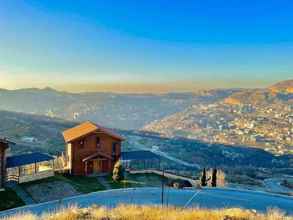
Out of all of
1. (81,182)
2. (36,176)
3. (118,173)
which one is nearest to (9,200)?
(36,176)

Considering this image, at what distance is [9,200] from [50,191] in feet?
14.0

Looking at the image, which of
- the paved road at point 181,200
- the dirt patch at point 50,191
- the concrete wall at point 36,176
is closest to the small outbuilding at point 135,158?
the concrete wall at point 36,176

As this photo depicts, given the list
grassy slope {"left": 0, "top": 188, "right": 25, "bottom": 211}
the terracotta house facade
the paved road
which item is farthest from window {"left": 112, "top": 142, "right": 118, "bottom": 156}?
the paved road

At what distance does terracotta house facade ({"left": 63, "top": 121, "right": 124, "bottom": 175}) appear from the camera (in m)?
41.4

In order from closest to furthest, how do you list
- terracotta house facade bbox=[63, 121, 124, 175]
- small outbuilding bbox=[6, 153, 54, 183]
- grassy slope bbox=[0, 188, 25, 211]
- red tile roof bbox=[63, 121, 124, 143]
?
grassy slope bbox=[0, 188, 25, 211] < small outbuilding bbox=[6, 153, 54, 183] < terracotta house facade bbox=[63, 121, 124, 175] < red tile roof bbox=[63, 121, 124, 143]

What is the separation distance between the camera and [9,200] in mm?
29656

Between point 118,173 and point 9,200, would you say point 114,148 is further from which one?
point 9,200

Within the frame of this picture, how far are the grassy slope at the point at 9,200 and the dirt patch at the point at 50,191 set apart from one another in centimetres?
141

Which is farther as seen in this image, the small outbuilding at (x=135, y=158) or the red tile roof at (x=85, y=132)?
the small outbuilding at (x=135, y=158)

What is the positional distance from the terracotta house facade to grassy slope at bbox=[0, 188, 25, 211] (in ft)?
33.3

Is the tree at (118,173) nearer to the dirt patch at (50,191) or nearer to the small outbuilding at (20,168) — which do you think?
the dirt patch at (50,191)

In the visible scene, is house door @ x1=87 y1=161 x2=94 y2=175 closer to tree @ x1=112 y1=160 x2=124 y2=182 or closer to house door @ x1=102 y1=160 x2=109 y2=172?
house door @ x1=102 y1=160 x2=109 y2=172

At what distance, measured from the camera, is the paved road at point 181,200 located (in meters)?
22.8

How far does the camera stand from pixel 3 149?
33.6 m
